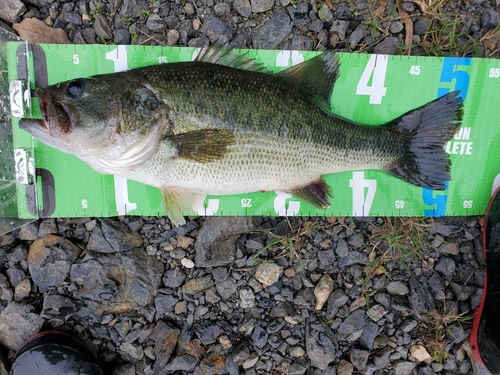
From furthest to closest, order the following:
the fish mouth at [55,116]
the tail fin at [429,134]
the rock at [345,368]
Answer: the rock at [345,368]
the tail fin at [429,134]
the fish mouth at [55,116]

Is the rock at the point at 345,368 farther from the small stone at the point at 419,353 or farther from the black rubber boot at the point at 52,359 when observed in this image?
the black rubber boot at the point at 52,359

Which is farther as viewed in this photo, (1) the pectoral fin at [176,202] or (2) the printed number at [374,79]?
(2) the printed number at [374,79]

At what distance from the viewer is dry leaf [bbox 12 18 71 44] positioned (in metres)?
3.48

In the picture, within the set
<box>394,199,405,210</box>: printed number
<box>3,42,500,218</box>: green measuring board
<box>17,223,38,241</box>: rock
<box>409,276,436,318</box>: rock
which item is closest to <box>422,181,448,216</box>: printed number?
→ <box>3,42,500,218</box>: green measuring board

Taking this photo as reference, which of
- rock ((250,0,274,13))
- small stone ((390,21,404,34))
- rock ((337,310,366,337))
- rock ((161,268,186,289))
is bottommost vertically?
rock ((337,310,366,337))

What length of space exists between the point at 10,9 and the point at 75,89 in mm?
1676

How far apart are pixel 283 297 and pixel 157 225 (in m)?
1.41

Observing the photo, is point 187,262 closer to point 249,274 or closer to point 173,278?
point 173,278

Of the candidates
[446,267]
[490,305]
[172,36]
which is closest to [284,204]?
[446,267]

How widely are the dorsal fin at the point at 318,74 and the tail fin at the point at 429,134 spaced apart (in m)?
0.69

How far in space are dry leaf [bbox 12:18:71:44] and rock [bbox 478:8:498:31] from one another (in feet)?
13.5

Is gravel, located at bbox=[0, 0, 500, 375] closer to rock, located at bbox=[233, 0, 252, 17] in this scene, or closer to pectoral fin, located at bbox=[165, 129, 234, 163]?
rock, located at bbox=[233, 0, 252, 17]

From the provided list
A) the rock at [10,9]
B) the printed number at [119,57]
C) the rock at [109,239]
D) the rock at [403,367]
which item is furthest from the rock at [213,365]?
the rock at [10,9]

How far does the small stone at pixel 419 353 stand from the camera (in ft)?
11.8
